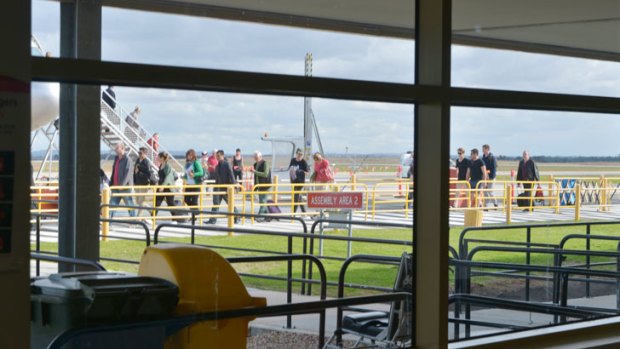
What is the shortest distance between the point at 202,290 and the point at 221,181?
22.4 inches

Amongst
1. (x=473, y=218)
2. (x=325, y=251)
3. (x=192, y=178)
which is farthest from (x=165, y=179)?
A: (x=473, y=218)

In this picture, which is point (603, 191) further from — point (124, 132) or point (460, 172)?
point (124, 132)

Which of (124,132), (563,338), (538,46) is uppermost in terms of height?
(538,46)

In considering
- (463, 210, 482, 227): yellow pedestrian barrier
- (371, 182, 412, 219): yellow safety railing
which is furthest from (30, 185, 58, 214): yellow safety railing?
(463, 210, 482, 227): yellow pedestrian barrier

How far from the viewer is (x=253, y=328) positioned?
12.8ft

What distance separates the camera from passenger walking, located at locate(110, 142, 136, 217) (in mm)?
3463

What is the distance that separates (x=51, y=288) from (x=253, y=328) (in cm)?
111

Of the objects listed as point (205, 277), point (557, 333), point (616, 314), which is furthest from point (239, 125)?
point (616, 314)

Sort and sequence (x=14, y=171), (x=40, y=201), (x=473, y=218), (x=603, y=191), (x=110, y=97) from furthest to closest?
(x=603, y=191) < (x=473, y=218) < (x=110, y=97) < (x=40, y=201) < (x=14, y=171)

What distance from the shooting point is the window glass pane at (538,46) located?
4.69 meters

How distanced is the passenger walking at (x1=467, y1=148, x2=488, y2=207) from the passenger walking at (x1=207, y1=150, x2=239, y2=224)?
1.49 meters

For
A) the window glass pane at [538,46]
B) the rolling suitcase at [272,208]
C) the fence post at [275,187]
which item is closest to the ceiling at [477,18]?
the window glass pane at [538,46]

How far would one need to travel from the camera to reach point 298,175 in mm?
4070

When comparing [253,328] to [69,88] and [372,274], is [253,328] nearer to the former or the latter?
[372,274]
